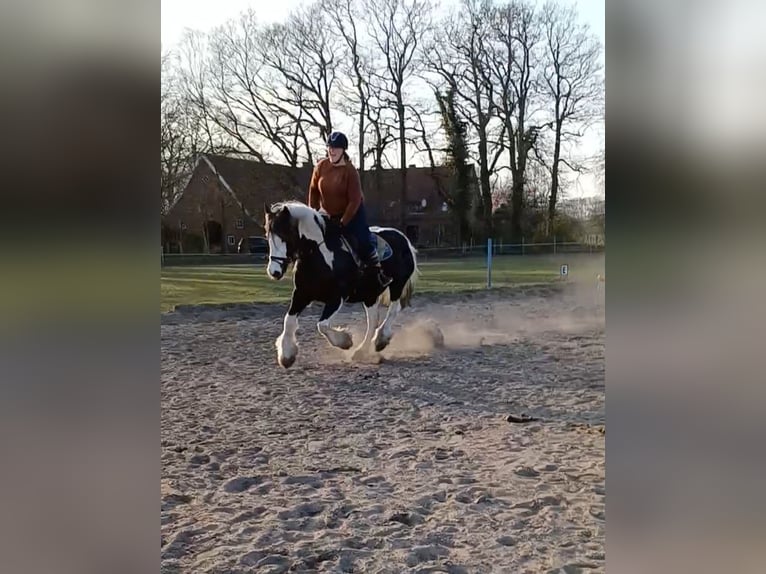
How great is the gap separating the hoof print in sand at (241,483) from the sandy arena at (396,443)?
0.01 meters

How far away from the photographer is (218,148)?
4289 millimetres

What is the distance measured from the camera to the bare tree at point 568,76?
4445 millimetres

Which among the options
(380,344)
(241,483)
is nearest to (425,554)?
(241,483)

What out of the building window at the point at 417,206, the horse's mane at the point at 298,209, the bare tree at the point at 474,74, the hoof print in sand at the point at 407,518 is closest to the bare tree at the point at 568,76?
the bare tree at the point at 474,74

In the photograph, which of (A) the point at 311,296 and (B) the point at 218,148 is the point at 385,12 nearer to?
(B) the point at 218,148

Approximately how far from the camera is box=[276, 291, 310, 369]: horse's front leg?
4230 mm

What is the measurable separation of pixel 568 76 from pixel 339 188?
1903 mm

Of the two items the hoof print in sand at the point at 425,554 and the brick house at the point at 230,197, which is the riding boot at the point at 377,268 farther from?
the hoof print in sand at the point at 425,554

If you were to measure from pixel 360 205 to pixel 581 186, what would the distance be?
67.0 inches

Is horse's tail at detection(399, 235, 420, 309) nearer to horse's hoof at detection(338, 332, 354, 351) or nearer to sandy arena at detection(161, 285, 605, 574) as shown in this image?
sandy arena at detection(161, 285, 605, 574)

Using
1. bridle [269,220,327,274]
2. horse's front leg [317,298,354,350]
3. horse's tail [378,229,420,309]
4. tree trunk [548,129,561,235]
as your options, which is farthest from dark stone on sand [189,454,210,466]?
tree trunk [548,129,561,235]
